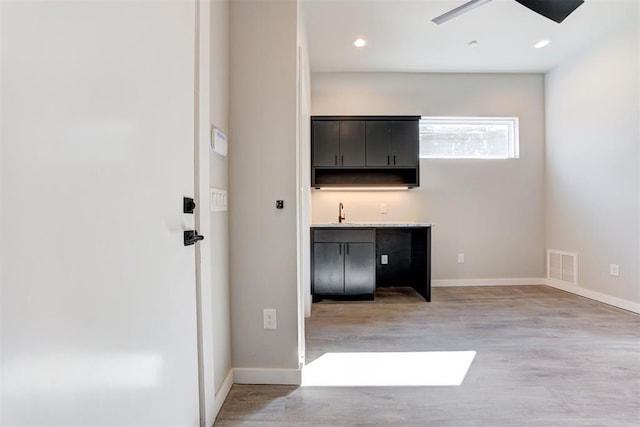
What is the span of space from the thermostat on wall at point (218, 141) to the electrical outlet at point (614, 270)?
4071 millimetres

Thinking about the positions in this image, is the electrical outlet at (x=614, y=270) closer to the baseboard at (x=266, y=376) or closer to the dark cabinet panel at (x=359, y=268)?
the dark cabinet panel at (x=359, y=268)

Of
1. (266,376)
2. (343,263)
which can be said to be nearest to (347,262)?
(343,263)

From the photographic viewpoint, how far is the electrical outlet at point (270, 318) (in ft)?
5.75

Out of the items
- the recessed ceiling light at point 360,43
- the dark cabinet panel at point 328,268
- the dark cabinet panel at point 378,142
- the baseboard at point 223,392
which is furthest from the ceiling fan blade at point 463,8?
the baseboard at point 223,392

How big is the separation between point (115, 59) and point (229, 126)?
38.7 inches

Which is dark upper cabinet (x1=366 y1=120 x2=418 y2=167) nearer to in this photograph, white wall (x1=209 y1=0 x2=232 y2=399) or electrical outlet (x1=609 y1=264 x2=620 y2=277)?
electrical outlet (x1=609 y1=264 x2=620 y2=277)

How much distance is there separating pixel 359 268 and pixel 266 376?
191 centimetres

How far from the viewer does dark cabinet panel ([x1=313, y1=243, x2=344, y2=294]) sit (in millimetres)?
3447

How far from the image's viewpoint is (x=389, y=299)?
142 inches

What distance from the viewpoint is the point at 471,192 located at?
166 inches

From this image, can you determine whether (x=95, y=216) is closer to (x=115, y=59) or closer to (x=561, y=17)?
(x=115, y=59)

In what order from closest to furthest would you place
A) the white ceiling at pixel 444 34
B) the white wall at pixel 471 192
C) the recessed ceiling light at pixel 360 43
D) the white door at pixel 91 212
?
the white door at pixel 91 212 < the white ceiling at pixel 444 34 < the recessed ceiling light at pixel 360 43 < the white wall at pixel 471 192

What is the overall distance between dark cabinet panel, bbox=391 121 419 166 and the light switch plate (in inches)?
106

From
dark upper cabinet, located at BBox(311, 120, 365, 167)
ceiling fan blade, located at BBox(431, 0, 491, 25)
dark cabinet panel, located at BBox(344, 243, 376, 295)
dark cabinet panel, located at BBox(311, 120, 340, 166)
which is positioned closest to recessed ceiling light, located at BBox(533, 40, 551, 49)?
ceiling fan blade, located at BBox(431, 0, 491, 25)
